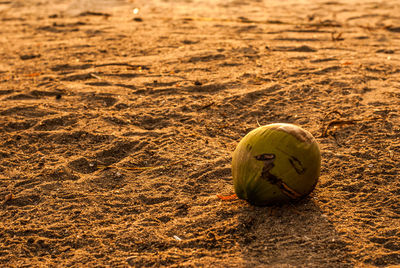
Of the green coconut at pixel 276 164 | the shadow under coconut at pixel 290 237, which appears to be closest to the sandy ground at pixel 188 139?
the shadow under coconut at pixel 290 237

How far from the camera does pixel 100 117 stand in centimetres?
312

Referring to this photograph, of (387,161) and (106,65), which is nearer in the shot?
(387,161)

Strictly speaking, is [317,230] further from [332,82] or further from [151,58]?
[151,58]

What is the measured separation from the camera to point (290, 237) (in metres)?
1.88

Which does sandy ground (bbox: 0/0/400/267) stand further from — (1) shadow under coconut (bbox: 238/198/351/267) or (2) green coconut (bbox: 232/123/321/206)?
(2) green coconut (bbox: 232/123/321/206)

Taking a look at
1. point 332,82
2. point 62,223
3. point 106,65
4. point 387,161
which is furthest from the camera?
point 106,65

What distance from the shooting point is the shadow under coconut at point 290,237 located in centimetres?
175

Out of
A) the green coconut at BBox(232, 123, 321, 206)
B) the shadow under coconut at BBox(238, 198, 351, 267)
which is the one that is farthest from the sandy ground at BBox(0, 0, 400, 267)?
the green coconut at BBox(232, 123, 321, 206)

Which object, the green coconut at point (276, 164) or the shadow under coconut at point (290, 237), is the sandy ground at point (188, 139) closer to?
the shadow under coconut at point (290, 237)

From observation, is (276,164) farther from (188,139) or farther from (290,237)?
(188,139)

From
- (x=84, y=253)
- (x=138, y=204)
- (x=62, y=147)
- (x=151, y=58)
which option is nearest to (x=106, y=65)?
(x=151, y=58)

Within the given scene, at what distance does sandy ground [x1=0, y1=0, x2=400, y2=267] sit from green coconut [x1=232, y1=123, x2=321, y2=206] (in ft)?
0.46

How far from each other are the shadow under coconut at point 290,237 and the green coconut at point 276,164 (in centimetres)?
8

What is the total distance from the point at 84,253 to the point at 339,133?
176 cm
